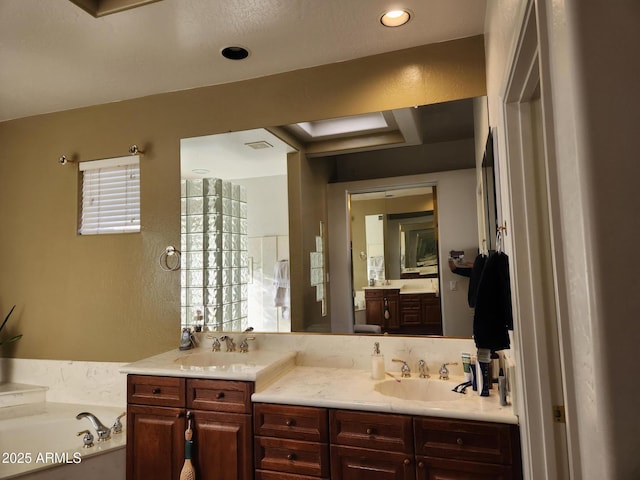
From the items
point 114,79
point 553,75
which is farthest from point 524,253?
point 114,79

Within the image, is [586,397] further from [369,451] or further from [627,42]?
[369,451]

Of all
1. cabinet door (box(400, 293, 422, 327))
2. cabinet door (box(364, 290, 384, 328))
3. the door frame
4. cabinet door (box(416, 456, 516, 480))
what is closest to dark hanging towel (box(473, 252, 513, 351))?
the door frame

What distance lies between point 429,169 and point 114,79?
2.05 m

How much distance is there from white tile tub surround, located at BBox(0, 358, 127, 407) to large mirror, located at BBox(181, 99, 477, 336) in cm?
74

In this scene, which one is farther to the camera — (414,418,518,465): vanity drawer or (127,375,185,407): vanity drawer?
(127,375,185,407): vanity drawer

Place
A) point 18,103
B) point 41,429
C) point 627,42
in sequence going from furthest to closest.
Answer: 1. point 18,103
2. point 41,429
3. point 627,42

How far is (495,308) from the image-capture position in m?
1.48

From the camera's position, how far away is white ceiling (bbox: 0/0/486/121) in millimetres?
1880

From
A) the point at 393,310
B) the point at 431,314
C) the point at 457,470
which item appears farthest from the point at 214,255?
the point at 457,470

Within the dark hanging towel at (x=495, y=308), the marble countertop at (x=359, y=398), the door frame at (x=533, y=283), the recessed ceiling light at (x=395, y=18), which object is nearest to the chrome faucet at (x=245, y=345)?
the marble countertop at (x=359, y=398)

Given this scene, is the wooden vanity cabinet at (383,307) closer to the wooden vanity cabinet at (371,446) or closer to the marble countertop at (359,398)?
the marble countertop at (359,398)

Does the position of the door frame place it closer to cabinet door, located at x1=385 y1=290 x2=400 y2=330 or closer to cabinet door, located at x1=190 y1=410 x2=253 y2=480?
cabinet door, located at x1=385 y1=290 x2=400 y2=330

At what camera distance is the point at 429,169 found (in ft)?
7.37

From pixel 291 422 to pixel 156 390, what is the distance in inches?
30.6
